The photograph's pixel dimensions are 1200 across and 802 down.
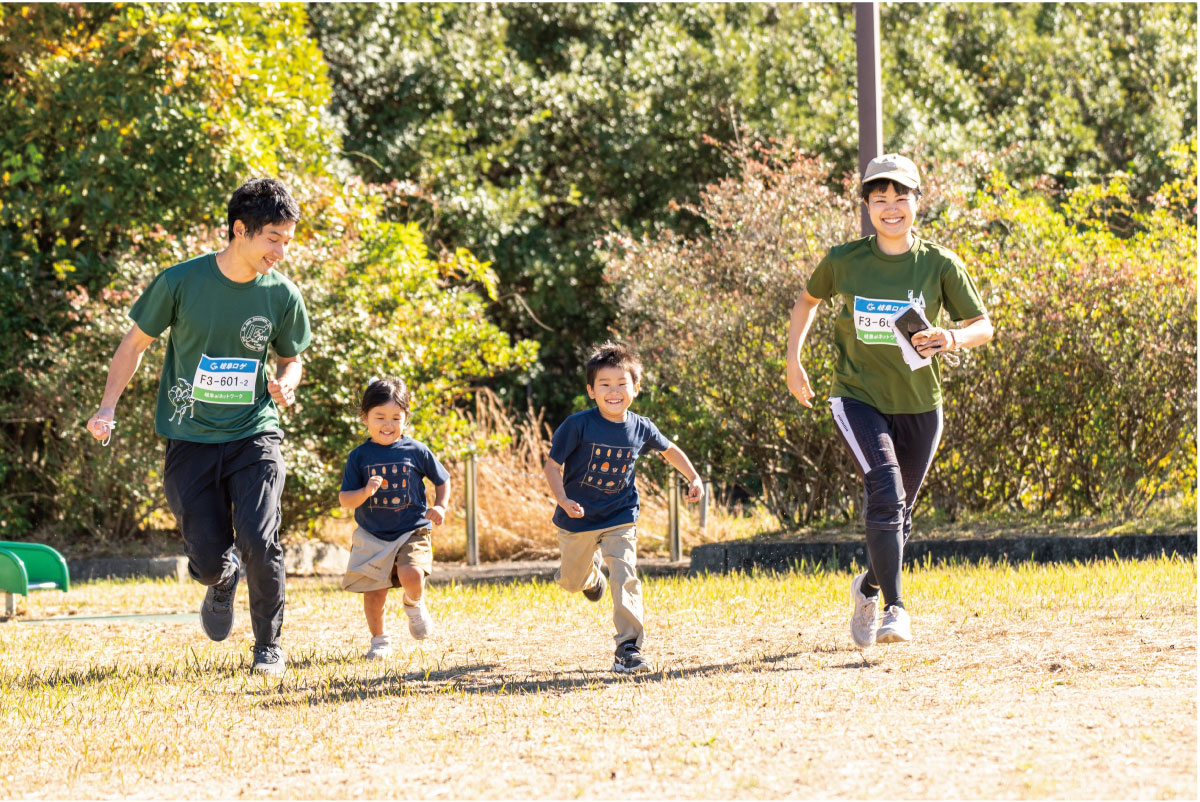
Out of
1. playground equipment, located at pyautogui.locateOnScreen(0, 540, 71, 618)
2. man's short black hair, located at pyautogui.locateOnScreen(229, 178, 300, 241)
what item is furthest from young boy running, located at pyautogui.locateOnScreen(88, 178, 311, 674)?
playground equipment, located at pyautogui.locateOnScreen(0, 540, 71, 618)

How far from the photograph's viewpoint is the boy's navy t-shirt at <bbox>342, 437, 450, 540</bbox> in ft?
19.4

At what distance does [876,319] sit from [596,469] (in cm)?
127

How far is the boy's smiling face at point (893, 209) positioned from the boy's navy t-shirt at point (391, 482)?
2.14 meters

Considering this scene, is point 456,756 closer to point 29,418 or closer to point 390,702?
point 390,702

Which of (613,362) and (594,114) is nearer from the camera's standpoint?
(613,362)

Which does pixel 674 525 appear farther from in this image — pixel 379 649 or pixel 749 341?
pixel 379 649

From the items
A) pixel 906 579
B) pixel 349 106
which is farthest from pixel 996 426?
pixel 349 106

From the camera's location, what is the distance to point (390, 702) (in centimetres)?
459

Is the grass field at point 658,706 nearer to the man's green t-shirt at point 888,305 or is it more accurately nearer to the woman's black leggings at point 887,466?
the woman's black leggings at point 887,466

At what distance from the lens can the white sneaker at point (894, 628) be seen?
5188 mm

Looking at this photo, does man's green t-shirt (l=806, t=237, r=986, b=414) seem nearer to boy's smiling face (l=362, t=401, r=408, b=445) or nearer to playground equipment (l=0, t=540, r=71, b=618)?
boy's smiling face (l=362, t=401, r=408, b=445)

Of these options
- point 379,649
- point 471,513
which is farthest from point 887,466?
point 471,513

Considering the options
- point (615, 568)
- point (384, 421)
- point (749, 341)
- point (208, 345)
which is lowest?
point (615, 568)

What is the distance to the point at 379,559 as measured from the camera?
19.2ft
